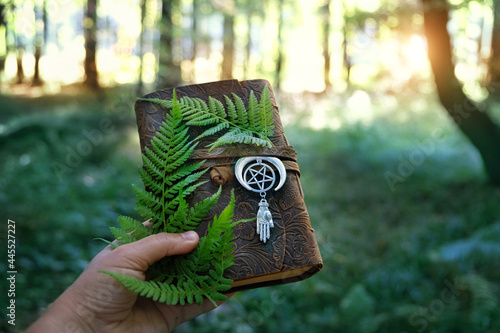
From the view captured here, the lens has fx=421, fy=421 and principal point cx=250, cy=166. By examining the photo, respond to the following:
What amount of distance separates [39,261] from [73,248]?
17.8 inches

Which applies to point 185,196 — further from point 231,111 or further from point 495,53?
point 495,53

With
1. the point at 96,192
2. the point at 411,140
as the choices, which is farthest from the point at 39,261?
the point at 411,140

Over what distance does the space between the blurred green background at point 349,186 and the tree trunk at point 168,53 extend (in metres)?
0.04

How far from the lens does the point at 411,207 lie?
22.4 ft

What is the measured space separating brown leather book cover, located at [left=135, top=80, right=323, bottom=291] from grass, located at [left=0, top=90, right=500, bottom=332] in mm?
2758

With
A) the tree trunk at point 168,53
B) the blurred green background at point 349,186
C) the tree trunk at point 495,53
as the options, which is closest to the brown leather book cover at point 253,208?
the blurred green background at point 349,186

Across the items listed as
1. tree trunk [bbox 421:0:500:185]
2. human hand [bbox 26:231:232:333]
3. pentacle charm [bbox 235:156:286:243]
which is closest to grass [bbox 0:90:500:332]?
tree trunk [bbox 421:0:500:185]

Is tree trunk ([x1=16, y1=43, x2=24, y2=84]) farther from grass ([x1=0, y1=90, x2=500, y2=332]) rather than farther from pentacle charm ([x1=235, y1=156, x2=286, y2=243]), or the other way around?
pentacle charm ([x1=235, y1=156, x2=286, y2=243])

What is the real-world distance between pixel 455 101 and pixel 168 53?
632 centimetres

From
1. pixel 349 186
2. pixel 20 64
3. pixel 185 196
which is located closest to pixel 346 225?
pixel 349 186

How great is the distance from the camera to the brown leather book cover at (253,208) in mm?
1687

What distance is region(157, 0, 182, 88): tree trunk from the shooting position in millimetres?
9703

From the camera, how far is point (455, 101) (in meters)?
6.72

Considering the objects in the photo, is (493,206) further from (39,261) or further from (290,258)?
(39,261)
